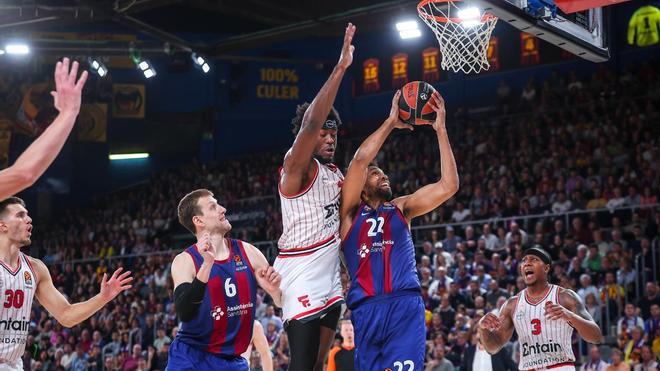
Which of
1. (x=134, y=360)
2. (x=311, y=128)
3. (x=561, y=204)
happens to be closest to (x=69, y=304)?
(x=311, y=128)

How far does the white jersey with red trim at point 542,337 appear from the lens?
28.9 ft

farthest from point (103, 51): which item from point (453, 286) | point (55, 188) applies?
point (453, 286)

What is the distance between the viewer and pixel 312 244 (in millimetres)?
7039

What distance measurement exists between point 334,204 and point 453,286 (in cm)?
958

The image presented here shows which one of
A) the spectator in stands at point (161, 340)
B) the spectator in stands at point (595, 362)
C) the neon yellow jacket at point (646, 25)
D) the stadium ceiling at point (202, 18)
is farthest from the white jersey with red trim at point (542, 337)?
the neon yellow jacket at point (646, 25)

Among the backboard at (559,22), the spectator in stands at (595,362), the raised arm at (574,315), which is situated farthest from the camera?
the spectator in stands at (595,362)

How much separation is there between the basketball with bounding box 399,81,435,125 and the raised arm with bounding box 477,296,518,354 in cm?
239

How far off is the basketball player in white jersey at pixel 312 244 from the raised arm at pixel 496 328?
217 cm

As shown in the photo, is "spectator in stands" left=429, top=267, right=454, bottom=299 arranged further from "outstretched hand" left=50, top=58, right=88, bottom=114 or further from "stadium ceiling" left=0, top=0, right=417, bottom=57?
"outstretched hand" left=50, top=58, right=88, bottom=114

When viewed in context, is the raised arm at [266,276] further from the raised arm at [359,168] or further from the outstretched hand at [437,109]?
the outstretched hand at [437,109]

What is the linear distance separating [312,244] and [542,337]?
3.03 metres

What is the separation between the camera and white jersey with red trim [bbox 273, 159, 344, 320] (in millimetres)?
6930

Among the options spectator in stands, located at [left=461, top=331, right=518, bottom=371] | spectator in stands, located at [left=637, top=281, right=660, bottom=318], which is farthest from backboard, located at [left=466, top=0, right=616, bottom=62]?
spectator in stands, located at [left=637, top=281, right=660, bottom=318]

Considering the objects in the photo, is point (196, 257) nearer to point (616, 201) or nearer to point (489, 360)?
point (489, 360)
